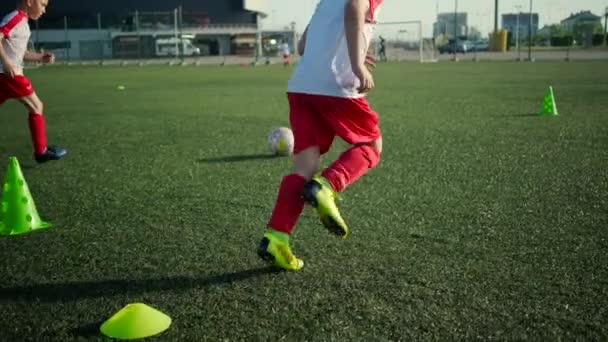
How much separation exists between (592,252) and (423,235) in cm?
95

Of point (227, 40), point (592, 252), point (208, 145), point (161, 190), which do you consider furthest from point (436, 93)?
point (227, 40)

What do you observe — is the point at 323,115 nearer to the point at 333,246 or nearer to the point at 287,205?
the point at 287,205

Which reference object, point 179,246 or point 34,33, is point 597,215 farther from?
point 34,33

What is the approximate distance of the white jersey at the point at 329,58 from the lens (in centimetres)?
309

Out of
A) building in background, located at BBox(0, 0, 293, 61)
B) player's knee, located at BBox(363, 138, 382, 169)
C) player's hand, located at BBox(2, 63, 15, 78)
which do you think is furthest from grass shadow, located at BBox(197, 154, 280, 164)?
building in background, located at BBox(0, 0, 293, 61)

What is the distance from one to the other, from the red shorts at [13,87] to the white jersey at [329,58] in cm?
445

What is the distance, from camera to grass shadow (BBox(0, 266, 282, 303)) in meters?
2.83

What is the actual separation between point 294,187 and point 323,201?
0.22 meters

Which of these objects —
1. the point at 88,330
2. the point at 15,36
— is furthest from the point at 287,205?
the point at 15,36

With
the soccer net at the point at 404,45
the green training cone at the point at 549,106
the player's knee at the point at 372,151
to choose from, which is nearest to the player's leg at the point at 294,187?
the player's knee at the point at 372,151

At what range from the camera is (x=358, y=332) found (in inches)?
94.2

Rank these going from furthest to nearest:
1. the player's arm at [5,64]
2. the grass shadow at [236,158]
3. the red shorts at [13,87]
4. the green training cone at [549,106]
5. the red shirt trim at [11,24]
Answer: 1. the green training cone at [549,106]
2. the grass shadow at [236,158]
3. the red shorts at [13,87]
4. the red shirt trim at [11,24]
5. the player's arm at [5,64]

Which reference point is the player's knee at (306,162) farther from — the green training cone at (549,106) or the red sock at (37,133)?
the green training cone at (549,106)

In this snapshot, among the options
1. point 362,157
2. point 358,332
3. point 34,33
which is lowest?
point 358,332
